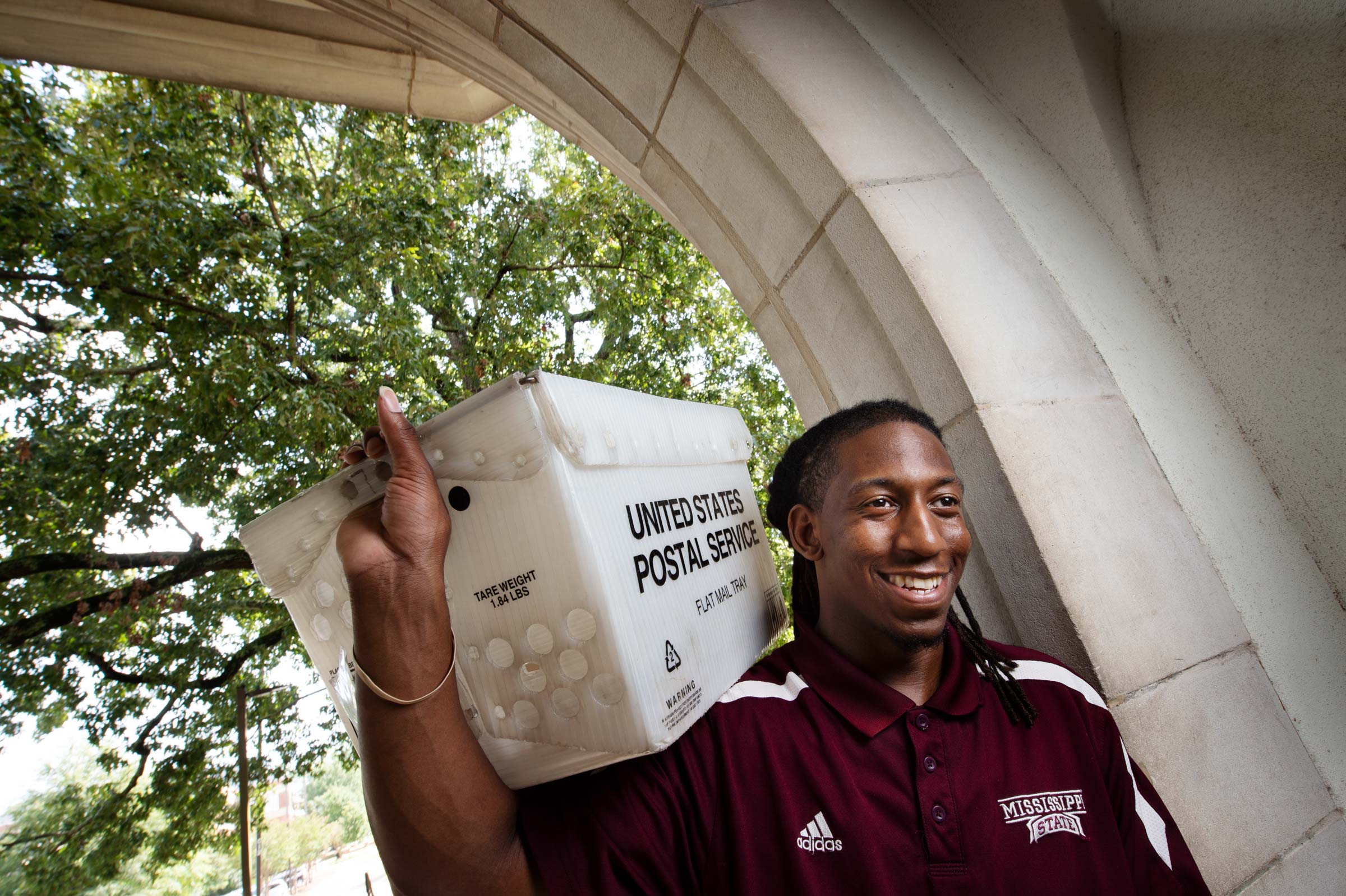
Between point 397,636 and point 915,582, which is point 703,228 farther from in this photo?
point 397,636

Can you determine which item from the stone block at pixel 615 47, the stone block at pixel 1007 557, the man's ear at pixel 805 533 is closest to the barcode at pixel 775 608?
the man's ear at pixel 805 533

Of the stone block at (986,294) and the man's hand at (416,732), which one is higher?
the stone block at (986,294)

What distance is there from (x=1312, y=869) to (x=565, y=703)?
72.8 inches

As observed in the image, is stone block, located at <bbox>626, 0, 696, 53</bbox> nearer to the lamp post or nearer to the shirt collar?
the shirt collar

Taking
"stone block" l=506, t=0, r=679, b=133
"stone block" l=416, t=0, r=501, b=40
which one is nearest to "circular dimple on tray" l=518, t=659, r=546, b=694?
"stone block" l=506, t=0, r=679, b=133

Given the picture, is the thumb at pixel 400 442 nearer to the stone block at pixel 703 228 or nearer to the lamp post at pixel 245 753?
the stone block at pixel 703 228

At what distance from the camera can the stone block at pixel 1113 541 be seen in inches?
61.6

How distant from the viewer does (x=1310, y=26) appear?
1506mm

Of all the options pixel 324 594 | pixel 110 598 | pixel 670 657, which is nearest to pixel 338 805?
pixel 110 598

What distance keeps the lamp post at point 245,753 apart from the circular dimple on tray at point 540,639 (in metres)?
10.3

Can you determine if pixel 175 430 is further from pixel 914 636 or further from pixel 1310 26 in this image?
pixel 1310 26

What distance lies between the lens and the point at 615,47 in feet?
7.33

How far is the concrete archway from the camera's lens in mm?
1584

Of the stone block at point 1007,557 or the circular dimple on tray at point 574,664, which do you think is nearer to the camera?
the circular dimple on tray at point 574,664
